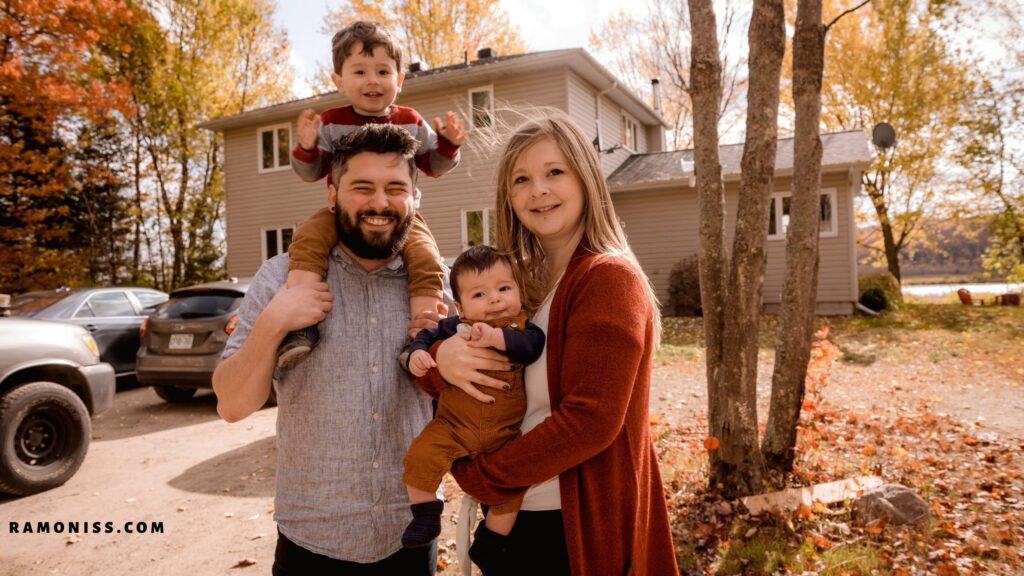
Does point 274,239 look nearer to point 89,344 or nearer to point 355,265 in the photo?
point 89,344

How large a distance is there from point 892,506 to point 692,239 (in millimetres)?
13949

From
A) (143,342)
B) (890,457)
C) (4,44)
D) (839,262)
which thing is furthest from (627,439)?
(4,44)

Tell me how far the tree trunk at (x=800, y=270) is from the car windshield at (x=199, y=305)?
668 cm

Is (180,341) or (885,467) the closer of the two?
(885,467)

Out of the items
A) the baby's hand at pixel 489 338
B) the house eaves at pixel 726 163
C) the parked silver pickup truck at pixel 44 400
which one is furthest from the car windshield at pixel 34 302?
the house eaves at pixel 726 163

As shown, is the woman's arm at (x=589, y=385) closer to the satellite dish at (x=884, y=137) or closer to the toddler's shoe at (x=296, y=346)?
the toddler's shoe at (x=296, y=346)

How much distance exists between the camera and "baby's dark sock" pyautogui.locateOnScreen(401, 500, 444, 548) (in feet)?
6.19

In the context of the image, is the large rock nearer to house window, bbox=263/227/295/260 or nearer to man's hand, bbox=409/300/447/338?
man's hand, bbox=409/300/447/338

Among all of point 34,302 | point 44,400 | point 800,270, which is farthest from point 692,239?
point 44,400

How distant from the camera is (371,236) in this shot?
205cm

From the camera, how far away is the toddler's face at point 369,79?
2957 millimetres

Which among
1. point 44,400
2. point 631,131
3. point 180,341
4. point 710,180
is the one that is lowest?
point 44,400

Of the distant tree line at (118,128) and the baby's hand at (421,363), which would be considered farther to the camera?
the distant tree line at (118,128)

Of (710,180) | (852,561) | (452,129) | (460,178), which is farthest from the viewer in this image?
(460,178)
